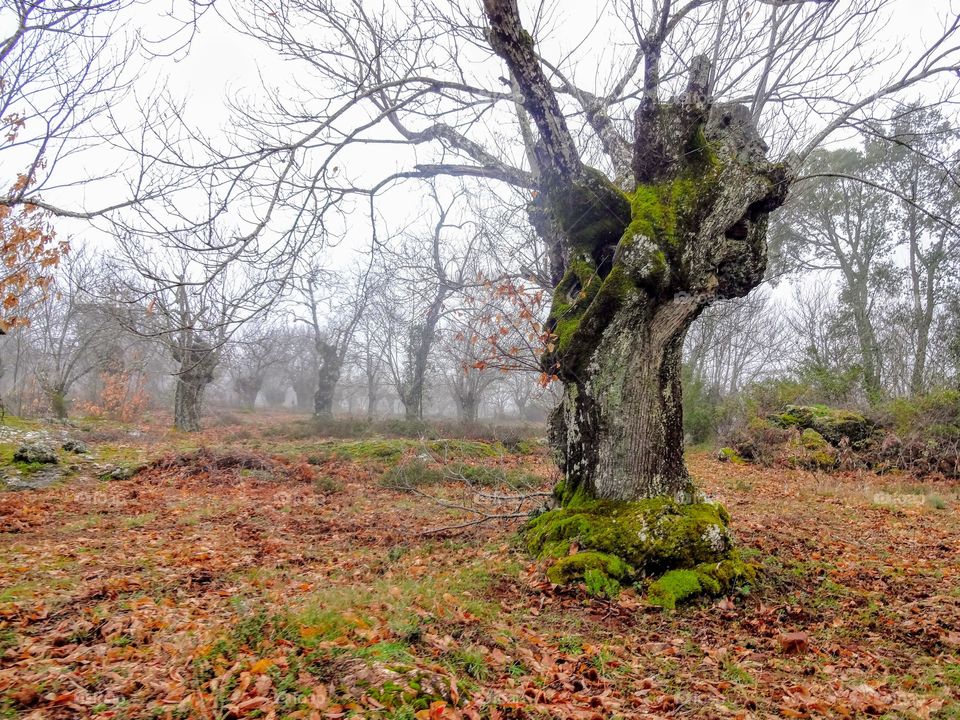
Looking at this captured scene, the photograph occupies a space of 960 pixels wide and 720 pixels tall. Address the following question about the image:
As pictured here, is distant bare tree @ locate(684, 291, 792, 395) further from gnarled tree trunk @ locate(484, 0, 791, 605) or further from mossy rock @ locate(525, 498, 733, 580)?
mossy rock @ locate(525, 498, 733, 580)

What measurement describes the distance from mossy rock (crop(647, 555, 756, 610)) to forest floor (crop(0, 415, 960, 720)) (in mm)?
104

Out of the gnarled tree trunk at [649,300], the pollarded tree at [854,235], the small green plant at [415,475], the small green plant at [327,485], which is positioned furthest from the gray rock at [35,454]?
the pollarded tree at [854,235]

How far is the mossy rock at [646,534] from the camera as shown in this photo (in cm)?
474

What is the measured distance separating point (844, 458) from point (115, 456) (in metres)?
17.0

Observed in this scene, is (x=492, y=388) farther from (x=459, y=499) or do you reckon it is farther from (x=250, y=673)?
(x=250, y=673)

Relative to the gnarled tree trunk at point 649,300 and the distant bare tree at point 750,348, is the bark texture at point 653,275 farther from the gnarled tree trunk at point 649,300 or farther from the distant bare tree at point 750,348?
the distant bare tree at point 750,348

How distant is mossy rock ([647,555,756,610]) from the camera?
4387 mm

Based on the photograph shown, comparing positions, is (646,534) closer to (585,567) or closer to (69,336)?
(585,567)


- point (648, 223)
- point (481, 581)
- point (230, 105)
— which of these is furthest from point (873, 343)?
point (230, 105)

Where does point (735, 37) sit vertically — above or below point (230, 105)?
above

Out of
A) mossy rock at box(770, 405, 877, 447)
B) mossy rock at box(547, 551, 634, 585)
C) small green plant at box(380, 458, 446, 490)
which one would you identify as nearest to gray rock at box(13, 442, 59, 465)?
small green plant at box(380, 458, 446, 490)

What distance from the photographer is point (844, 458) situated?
41.8 ft

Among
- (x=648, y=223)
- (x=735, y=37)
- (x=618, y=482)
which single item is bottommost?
(x=618, y=482)

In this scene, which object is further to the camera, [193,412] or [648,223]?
[193,412]
